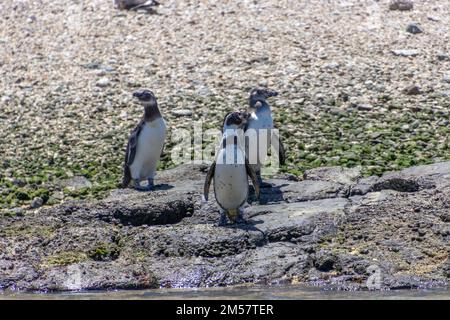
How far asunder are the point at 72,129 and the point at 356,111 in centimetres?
332

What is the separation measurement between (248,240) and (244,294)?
2.87 feet

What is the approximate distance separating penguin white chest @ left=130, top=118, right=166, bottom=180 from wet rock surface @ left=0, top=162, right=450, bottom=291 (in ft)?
4.27

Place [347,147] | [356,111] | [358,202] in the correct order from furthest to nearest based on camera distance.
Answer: [356,111]
[347,147]
[358,202]

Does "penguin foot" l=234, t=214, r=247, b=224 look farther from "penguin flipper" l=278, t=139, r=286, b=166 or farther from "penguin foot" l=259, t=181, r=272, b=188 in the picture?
"penguin flipper" l=278, t=139, r=286, b=166

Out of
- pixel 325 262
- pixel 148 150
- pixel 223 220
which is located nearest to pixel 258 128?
pixel 148 150

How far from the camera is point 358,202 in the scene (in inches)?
371

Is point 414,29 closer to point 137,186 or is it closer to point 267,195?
point 137,186

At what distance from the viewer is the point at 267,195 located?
9.96 meters

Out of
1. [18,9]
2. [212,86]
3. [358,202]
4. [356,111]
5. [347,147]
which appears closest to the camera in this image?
[358,202]

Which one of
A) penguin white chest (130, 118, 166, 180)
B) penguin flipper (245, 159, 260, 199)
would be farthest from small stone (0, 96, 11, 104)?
penguin flipper (245, 159, 260, 199)

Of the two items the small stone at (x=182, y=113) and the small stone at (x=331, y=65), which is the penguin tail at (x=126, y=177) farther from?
the small stone at (x=331, y=65)

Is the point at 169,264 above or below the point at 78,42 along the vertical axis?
below
